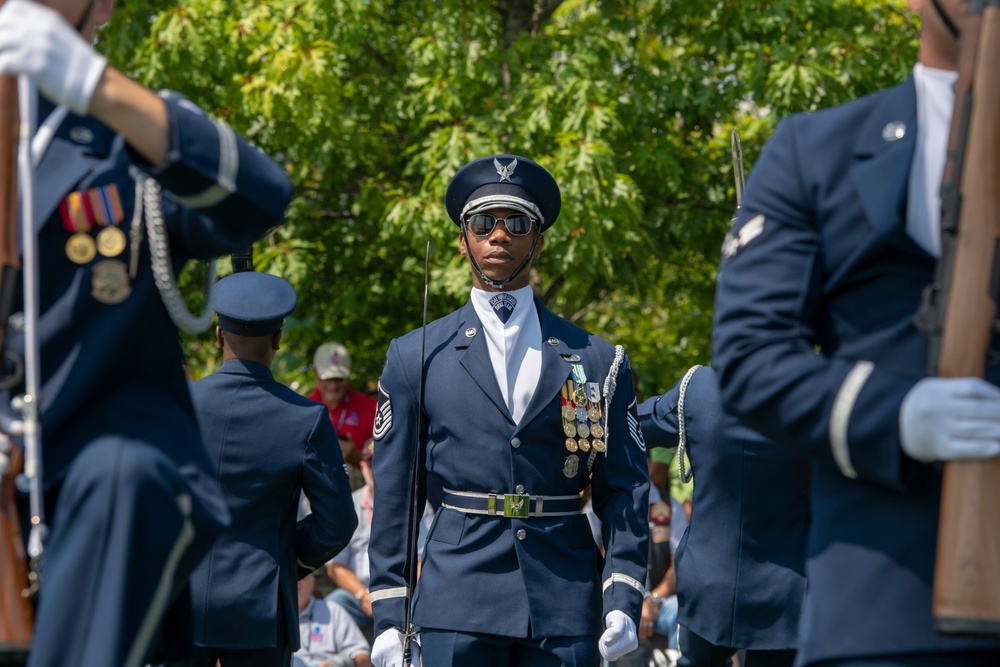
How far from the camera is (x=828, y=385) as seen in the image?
277 cm

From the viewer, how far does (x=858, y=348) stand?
113 inches

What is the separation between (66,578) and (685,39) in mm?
11565

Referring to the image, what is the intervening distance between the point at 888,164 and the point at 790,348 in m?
0.38

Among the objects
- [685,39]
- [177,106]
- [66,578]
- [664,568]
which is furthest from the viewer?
[685,39]

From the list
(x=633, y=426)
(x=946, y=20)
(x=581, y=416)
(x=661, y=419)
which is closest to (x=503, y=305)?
(x=581, y=416)

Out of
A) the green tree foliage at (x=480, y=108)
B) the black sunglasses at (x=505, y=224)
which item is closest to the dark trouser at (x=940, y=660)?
the black sunglasses at (x=505, y=224)

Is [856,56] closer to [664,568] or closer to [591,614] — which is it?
[664,568]

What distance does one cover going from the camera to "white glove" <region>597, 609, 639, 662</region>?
16.7ft

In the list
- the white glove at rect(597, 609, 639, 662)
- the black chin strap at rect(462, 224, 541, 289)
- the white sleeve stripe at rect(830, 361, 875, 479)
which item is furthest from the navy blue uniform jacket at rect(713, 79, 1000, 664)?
the black chin strap at rect(462, 224, 541, 289)

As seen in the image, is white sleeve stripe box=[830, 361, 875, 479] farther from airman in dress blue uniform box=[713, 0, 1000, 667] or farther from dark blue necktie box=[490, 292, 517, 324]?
dark blue necktie box=[490, 292, 517, 324]

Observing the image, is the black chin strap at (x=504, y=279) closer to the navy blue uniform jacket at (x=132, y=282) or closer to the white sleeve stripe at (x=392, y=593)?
the white sleeve stripe at (x=392, y=593)

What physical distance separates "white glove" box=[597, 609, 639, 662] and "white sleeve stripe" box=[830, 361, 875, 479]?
2439 mm

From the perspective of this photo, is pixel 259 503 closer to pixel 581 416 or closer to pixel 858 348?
pixel 581 416

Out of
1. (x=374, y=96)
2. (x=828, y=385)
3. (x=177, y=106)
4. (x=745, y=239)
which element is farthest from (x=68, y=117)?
(x=374, y=96)
